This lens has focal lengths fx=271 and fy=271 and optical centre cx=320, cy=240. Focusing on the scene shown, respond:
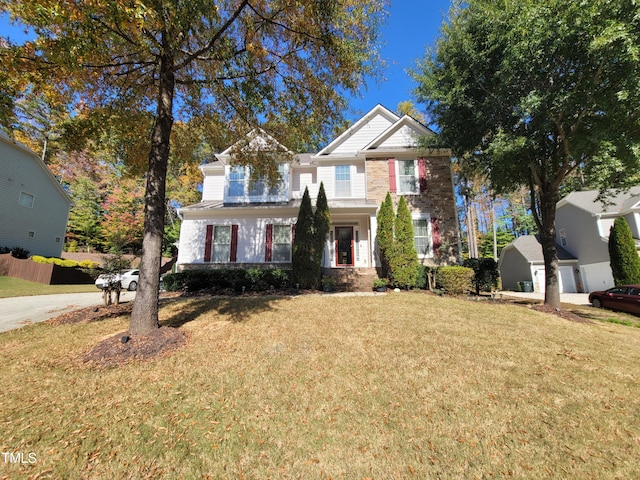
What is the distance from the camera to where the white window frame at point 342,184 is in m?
14.2

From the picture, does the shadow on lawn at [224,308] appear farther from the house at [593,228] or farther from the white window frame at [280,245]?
the house at [593,228]

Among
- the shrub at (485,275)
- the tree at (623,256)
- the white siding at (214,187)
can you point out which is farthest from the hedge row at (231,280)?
the tree at (623,256)

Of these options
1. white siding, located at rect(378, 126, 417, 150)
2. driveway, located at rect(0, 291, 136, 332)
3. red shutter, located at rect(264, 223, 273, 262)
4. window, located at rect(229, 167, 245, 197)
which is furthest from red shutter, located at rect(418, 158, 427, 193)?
driveway, located at rect(0, 291, 136, 332)

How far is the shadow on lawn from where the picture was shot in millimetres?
6400

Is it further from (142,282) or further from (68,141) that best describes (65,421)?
(68,141)

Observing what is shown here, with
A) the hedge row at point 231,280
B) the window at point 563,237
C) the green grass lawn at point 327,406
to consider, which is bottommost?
the green grass lawn at point 327,406

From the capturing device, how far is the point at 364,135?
15.0m

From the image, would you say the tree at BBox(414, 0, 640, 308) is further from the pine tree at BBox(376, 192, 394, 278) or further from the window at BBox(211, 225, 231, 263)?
the window at BBox(211, 225, 231, 263)

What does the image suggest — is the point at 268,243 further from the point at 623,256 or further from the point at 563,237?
the point at 563,237

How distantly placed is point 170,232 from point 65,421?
2734 centimetres

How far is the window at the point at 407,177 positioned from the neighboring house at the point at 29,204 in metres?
20.9

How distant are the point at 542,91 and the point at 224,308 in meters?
11.1

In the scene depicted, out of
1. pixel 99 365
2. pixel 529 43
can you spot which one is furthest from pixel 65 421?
pixel 529 43

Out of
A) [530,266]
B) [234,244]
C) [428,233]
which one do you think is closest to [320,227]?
[234,244]
